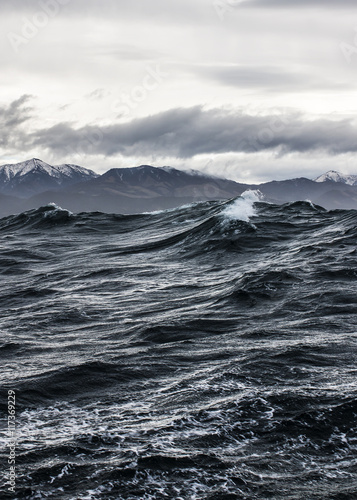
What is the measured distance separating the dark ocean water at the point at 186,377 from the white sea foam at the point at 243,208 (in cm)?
1342

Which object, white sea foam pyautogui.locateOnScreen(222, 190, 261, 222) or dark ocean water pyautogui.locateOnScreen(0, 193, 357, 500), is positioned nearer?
dark ocean water pyautogui.locateOnScreen(0, 193, 357, 500)

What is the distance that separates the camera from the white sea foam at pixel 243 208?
44.4 meters

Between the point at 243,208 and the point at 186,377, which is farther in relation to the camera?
the point at 243,208

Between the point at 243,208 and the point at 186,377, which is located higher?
the point at 243,208

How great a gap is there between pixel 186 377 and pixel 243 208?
39.4 metres

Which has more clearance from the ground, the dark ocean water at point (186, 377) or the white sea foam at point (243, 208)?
the white sea foam at point (243, 208)

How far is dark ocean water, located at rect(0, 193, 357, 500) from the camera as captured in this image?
895 centimetres

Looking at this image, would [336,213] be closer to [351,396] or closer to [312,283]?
[312,283]

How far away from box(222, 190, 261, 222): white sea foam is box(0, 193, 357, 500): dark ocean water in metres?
13.4

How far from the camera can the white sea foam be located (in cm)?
4436

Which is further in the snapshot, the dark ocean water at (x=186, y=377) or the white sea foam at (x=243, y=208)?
the white sea foam at (x=243, y=208)

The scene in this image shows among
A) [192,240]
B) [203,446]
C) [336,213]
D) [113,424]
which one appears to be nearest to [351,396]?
[203,446]

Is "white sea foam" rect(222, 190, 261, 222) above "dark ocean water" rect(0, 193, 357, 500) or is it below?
above

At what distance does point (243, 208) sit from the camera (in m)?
51.6
